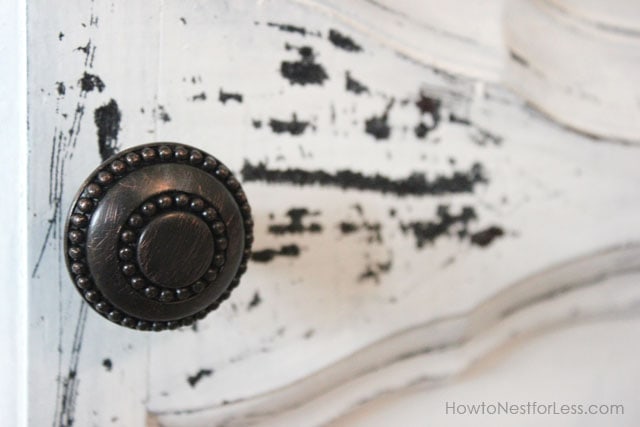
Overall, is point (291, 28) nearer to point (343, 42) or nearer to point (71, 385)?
point (343, 42)

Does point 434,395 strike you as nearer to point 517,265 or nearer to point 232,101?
point 517,265

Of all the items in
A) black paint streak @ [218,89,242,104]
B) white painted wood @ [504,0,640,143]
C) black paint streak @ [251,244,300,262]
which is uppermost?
white painted wood @ [504,0,640,143]

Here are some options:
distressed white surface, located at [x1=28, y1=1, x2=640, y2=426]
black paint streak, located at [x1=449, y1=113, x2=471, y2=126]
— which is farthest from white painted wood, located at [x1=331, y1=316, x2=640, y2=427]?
black paint streak, located at [x1=449, y1=113, x2=471, y2=126]

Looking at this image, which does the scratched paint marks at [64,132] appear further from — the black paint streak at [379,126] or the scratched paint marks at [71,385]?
the black paint streak at [379,126]

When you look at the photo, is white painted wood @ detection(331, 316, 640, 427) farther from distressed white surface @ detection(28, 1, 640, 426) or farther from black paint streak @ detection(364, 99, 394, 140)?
black paint streak @ detection(364, 99, 394, 140)

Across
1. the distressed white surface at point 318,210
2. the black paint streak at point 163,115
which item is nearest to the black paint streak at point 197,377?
the distressed white surface at point 318,210
